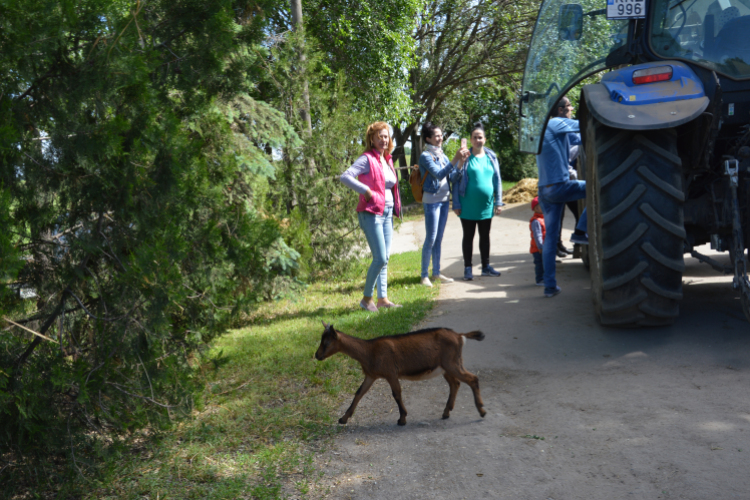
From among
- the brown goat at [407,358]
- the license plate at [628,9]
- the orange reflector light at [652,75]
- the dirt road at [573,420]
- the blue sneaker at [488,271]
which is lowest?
the dirt road at [573,420]

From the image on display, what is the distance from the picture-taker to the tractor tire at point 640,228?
5289 millimetres

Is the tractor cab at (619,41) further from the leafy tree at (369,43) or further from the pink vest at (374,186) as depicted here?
the leafy tree at (369,43)

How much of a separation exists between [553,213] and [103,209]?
5385mm

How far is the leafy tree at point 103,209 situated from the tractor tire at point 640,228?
2977 mm

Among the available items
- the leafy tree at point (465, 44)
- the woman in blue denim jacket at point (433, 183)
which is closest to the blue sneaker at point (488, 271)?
the woman in blue denim jacket at point (433, 183)

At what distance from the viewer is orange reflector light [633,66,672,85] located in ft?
17.9

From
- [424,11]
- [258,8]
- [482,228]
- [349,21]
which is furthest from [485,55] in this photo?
[258,8]

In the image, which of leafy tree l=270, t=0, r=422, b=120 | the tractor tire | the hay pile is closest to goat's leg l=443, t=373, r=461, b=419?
the tractor tire

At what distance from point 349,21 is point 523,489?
15.0m

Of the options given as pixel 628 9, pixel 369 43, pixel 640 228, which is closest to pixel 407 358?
pixel 640 228

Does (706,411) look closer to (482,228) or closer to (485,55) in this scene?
(482,228)

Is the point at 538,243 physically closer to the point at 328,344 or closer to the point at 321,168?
the point at 321,168

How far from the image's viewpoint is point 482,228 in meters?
9.20

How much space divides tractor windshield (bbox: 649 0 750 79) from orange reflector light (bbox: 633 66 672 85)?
1.37 feet
